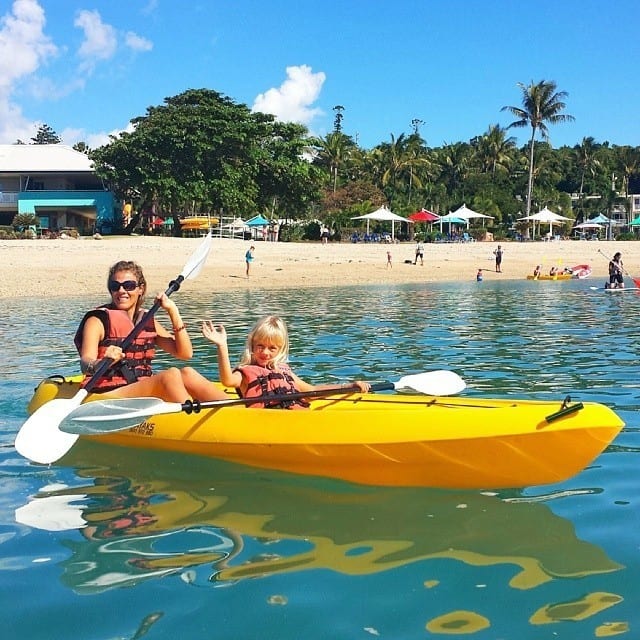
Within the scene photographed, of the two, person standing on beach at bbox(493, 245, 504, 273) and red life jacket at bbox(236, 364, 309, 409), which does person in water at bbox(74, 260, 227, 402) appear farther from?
person standing on beach at bbox(493, 245, 504, 273)

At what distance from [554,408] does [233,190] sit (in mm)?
38980

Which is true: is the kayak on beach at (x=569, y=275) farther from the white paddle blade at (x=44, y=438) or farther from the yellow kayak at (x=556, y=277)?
the white paddle blade at (x=44, y=438)

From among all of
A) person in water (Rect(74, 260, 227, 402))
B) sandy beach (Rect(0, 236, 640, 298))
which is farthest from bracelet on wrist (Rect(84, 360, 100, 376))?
sandy beach (Rect(0, 236, 640, 298))

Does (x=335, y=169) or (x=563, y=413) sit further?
(x=335, y=169)

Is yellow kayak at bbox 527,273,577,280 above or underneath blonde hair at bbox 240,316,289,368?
above

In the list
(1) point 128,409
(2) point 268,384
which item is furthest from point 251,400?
(1) point 128,409

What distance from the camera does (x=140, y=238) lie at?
3684 centimetres

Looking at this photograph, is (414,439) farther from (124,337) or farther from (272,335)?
(124,337)

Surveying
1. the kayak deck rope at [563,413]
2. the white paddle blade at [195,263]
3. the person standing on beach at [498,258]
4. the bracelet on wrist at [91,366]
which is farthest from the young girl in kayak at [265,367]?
the person standing on beach at [498,258]

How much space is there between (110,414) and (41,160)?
46791mm

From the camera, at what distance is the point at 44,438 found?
5.26 m

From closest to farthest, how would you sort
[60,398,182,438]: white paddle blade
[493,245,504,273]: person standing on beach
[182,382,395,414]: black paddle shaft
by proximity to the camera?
[60,398,182,438]: white paddle blade
[182,382,395,414]: black paddle shaft
[493,245,504,273]: person standing on beach

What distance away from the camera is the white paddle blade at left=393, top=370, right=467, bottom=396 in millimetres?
5500

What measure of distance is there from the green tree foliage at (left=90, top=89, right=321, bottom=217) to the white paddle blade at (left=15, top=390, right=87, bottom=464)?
36578 mm
